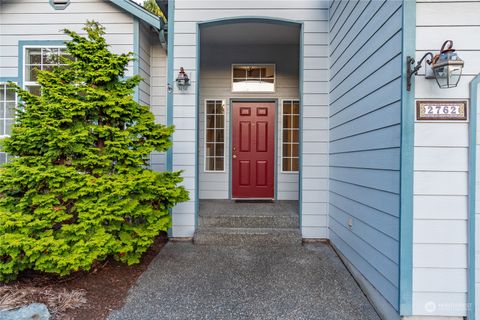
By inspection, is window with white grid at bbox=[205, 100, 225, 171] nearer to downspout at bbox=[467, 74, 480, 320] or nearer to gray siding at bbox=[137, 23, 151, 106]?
gray siding at bbox=[137, 23, 151, 106]

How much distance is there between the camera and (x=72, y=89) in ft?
7.59

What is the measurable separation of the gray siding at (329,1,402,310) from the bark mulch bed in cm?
212

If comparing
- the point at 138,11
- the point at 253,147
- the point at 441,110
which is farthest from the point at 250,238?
the point at 138,11

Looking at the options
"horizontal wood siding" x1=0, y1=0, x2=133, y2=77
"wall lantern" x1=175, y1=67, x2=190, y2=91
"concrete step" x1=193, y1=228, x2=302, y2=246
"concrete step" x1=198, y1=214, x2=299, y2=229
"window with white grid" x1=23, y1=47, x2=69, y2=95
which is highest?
"horizontal wood siding" x1=0, y1=0, x2=133, y2=77

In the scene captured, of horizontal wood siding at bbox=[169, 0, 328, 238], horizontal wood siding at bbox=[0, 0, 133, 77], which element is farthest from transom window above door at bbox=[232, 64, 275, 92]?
horizontal wood siding at bbox=[0, 0, 133, 77]

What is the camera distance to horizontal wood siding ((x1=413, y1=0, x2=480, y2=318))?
1.65 meters

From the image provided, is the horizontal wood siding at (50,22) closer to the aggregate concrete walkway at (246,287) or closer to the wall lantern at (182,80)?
the wall lantern at (182,80)

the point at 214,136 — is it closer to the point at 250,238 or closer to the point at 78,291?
the point at 250,238

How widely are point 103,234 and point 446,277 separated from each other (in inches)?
105

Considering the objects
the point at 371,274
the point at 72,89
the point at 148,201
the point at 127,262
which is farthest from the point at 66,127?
the point at 371,274

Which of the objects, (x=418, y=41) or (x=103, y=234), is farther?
(x=103, y=234)

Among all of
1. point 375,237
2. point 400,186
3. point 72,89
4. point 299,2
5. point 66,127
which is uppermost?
point 299,2

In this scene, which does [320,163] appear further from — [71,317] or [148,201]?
[71,317]

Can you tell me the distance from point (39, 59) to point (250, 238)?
3.97 meters
